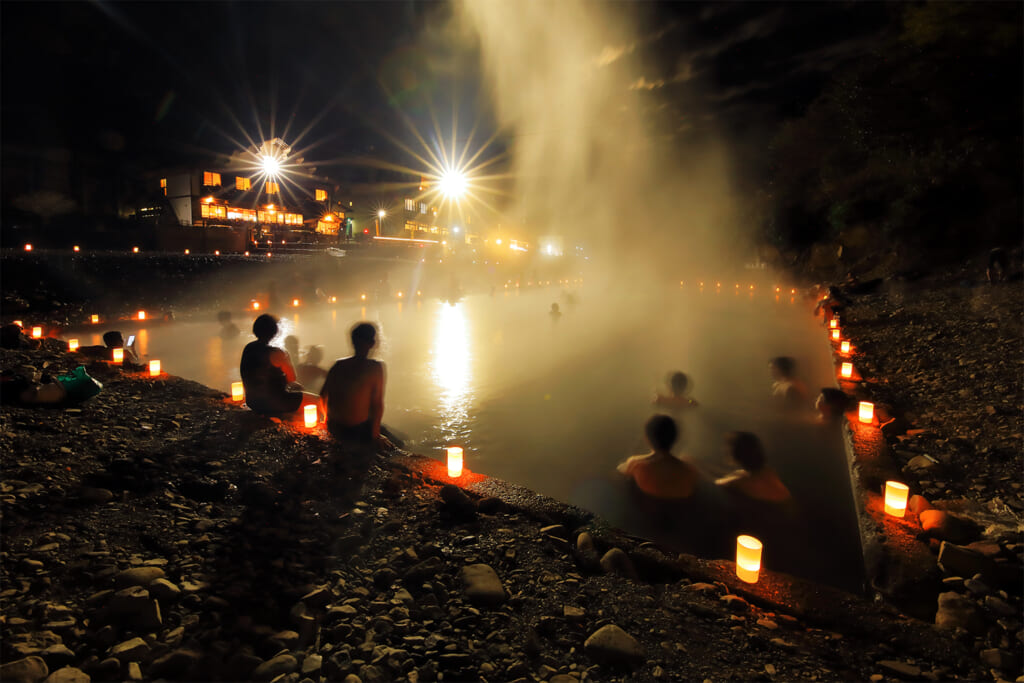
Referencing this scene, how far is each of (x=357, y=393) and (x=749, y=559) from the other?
4116mm

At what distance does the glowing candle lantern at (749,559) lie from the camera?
3.43 meters

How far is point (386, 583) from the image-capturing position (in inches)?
126

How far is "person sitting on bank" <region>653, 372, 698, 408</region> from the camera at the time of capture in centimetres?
927

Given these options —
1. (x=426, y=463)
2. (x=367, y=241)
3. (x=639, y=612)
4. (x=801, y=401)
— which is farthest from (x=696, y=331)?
(x=367, y=241)

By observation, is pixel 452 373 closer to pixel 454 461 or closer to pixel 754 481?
pixel 454 461

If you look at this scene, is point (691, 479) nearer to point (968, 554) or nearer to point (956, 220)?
point (968, 554)

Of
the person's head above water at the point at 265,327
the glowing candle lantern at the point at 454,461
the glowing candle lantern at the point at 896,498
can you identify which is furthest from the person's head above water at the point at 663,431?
the person's head above water at the point at 265,327

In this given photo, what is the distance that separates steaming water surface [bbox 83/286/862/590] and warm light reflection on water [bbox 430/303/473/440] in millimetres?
49

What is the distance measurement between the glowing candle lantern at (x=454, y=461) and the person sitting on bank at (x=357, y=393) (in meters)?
1.05

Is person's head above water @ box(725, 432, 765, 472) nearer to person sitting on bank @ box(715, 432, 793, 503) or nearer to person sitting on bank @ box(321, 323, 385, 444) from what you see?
person sitting on bank @ box(715, 432, 793, 503)

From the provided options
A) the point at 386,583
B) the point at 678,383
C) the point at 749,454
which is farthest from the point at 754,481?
the point at 386,583

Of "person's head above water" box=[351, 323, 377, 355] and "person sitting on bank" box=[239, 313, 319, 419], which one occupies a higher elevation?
"person's head above water" box=[351, 323, 377, 355]

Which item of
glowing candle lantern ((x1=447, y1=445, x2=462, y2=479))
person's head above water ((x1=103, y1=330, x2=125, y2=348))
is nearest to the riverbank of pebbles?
glowing candle lantern ((x1=447, y1=445, x2=462, y2=479))

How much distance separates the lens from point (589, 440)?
809 centimetres
